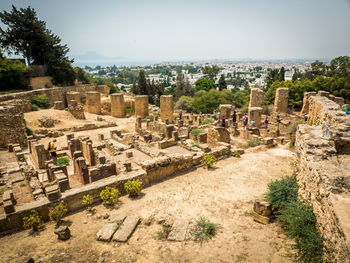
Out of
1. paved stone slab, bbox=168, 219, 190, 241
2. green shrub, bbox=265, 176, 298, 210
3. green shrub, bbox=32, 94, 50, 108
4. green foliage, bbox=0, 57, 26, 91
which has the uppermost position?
green foliage, bbox=0, 57, 26, 91

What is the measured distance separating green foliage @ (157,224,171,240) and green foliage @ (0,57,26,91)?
2458 cm

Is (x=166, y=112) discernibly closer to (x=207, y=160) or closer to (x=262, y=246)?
(x=207, y=160)

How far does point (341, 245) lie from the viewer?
2.95 meters

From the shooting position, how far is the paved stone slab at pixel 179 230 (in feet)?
16.5

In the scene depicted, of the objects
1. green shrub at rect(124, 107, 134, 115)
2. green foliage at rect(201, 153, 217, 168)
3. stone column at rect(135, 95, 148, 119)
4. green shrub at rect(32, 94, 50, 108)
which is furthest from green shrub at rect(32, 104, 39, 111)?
green foliage at rect(201, 153, 217, 168)

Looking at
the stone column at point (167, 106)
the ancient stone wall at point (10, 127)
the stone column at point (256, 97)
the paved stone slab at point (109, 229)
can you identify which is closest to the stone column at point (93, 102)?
the stone column at point (167, 106)

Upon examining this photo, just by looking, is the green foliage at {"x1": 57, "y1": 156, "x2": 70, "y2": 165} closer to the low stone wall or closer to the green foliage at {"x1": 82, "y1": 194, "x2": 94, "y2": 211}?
the green foliage at {"x1": 82, "y1": 194, "x2": 94, "y2": 211}

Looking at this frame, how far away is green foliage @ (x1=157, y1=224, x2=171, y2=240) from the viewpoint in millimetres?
5168

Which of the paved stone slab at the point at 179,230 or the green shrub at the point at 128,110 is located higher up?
the paved stone slab at the point at 179,230

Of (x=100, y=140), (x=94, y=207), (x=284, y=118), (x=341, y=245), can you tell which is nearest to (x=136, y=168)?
(x=94, y=207)

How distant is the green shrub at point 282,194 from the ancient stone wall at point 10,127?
569 inches

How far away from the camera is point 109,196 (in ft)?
22.2

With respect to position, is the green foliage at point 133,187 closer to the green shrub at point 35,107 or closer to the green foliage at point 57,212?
the green foliage at point 57,212

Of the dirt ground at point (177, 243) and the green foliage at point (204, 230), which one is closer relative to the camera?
the dirt ground at point (177, 243)
